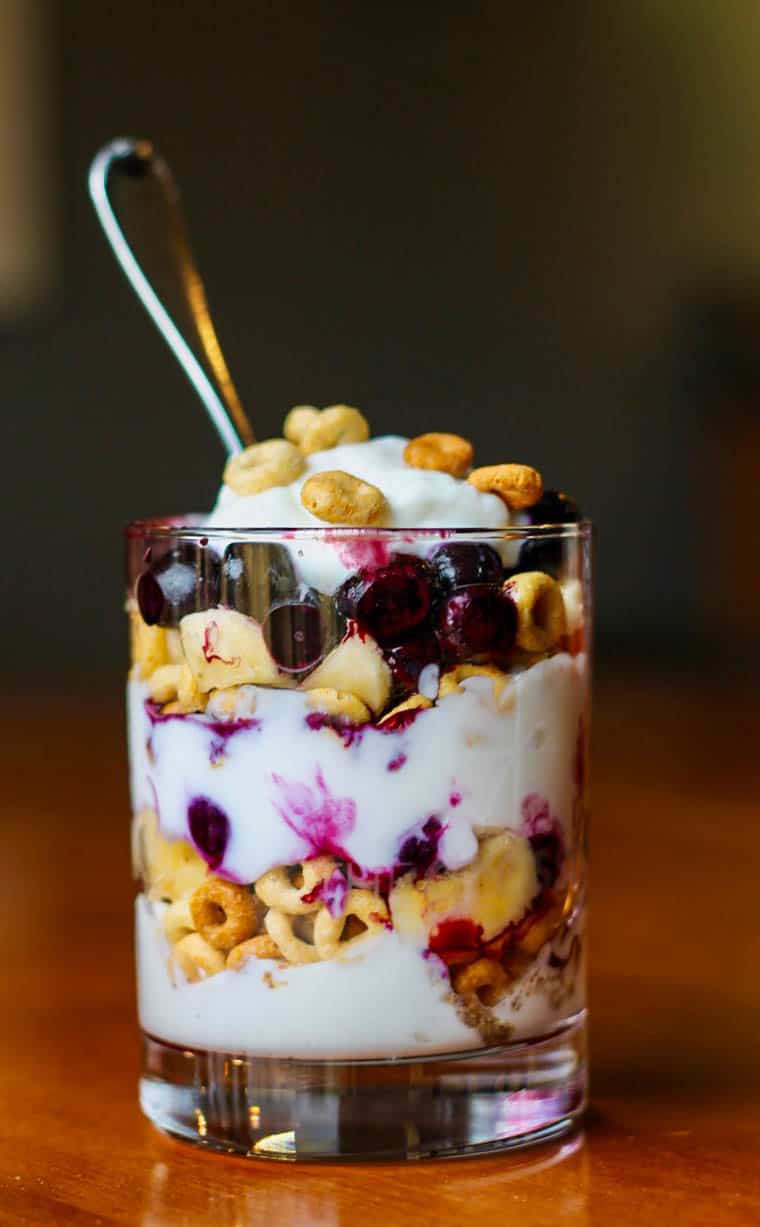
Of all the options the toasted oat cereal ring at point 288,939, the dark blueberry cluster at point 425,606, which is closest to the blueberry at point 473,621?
the dark blueberry cluster at point 425,606

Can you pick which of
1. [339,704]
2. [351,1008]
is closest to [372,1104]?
[351,1008]

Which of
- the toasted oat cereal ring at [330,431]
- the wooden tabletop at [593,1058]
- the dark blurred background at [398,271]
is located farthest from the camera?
the dark blurred background at [398,271]

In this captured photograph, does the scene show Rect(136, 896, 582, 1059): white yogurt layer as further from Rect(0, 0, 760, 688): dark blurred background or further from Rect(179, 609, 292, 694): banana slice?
Rect(0, 0, 760, 688): dark blurred background

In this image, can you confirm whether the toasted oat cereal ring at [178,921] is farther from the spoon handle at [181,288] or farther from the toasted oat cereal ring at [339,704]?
the spoon handle at [181,288]

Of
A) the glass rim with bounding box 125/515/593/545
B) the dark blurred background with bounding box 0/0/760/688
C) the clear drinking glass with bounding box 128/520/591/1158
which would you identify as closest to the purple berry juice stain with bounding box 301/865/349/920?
the clear drinking glass with bounding box 128/520/591/1158

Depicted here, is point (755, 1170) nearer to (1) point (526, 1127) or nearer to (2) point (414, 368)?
(1) point (526, 1127)

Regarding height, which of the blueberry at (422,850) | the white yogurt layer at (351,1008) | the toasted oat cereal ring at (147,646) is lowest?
the white yogurt layer at (351,1008)
